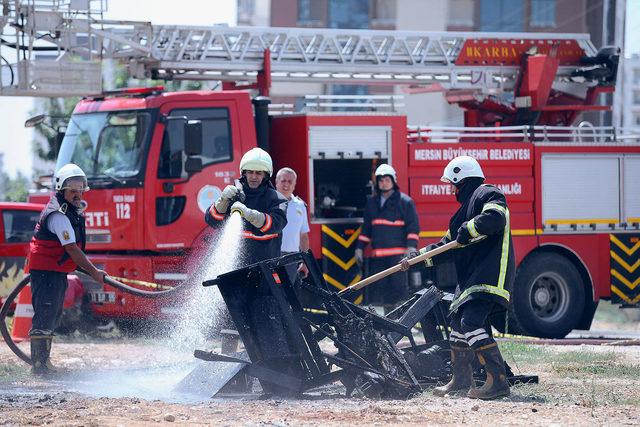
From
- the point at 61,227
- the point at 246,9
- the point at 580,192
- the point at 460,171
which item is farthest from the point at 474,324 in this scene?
the point at 246,9

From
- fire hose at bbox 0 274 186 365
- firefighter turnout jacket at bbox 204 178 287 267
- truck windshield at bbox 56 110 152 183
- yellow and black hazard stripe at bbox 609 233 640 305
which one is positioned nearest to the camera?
firefighter turnout jacket at bbox 204 178 287 267

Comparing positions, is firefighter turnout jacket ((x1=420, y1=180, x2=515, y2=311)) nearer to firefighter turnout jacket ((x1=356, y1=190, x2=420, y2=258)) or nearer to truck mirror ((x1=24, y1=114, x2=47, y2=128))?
firefighter turnout jacket ((x1=356, y1=190, x2=420, y2=258))

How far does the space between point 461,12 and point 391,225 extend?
30.7 m

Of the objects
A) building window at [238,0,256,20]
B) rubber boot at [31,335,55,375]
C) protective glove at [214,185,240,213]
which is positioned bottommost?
rubber boot at [31,335,55,375]

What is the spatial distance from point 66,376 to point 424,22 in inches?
1334

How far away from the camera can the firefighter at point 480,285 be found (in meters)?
9.09

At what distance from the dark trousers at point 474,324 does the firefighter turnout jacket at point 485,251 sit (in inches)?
Result: 3.1

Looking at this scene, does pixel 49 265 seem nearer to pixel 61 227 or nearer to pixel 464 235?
pixel 61 227

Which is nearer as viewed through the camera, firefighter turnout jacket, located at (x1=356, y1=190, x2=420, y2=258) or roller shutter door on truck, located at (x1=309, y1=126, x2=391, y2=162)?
firefighter turnout jacket, located at (x1=356, y1=190, x2=420, y2=258)

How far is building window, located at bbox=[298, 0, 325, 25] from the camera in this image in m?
43.1

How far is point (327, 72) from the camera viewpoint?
15.9 meters

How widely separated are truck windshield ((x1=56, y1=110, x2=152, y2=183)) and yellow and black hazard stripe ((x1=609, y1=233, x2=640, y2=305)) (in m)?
6.09

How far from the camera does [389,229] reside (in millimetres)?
13625

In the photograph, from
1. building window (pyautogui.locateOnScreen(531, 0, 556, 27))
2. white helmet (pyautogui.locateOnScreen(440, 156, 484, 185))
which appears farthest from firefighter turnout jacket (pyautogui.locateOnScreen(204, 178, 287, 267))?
building window (pyautogui.locateOnScreen(531, 0, 556, 27))
